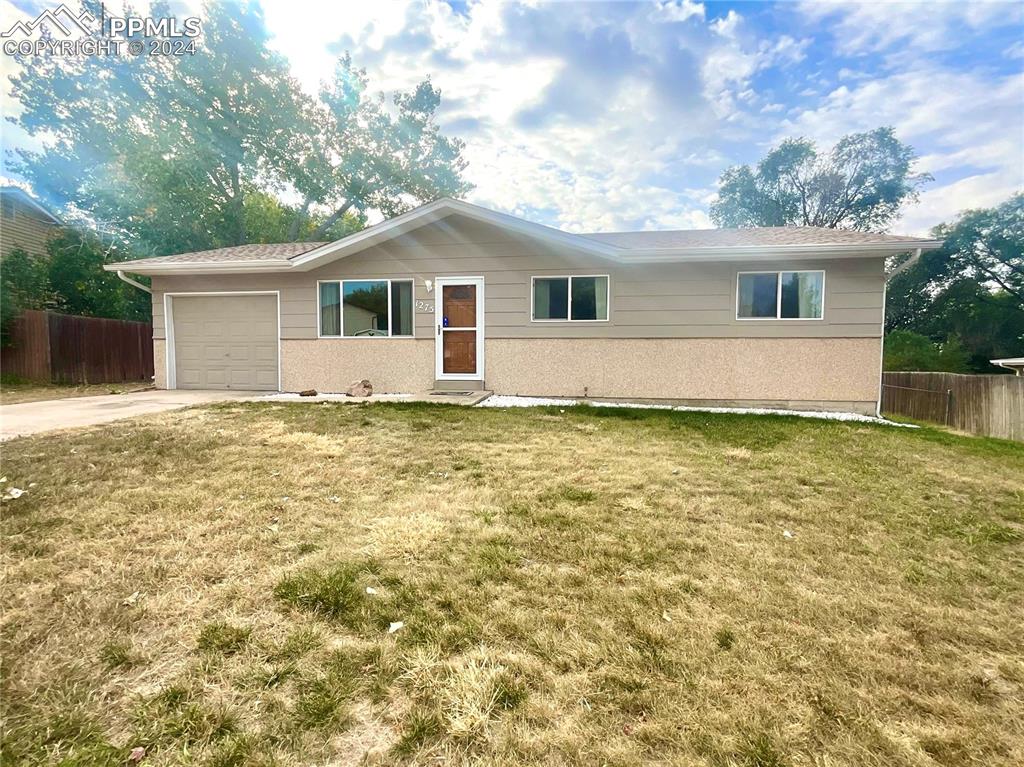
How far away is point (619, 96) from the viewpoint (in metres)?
8.97

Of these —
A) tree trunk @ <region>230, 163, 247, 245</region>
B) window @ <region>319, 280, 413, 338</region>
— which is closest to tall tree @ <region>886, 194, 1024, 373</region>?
window @ <region>319, 280, 413, 338</region>

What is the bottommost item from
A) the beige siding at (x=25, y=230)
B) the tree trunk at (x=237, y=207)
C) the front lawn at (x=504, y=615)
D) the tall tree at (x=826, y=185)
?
the front lawn at (x=504, y=615)

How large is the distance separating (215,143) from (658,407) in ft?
68.6

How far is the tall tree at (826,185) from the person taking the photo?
2522 cm

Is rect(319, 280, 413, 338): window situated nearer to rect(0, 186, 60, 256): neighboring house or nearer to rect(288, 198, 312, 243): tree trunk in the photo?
rect(0, 186, 60, 256): neighboring house

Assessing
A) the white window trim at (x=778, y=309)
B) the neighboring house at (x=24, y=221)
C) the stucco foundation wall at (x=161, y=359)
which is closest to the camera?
the white window trim at (x=778, y=309)

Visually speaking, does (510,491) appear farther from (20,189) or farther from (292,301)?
(20,189)

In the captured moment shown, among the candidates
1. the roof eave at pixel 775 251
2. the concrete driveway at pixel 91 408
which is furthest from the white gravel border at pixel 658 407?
the concrete driveway at pixel 91 408

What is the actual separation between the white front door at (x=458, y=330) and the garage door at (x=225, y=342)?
3.70 metres

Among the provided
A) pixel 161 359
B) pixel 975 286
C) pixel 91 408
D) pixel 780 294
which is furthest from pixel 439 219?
pixel 975 286

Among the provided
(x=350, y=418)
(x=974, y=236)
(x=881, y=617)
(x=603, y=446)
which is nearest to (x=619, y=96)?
(x=603, y=446)

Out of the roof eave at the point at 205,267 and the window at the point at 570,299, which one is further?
the roof eave at the point at 205,267

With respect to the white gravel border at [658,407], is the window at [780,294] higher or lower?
higher

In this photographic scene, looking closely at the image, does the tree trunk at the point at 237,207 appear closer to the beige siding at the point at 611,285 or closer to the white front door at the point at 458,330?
the beige siding at the point at 611,285
